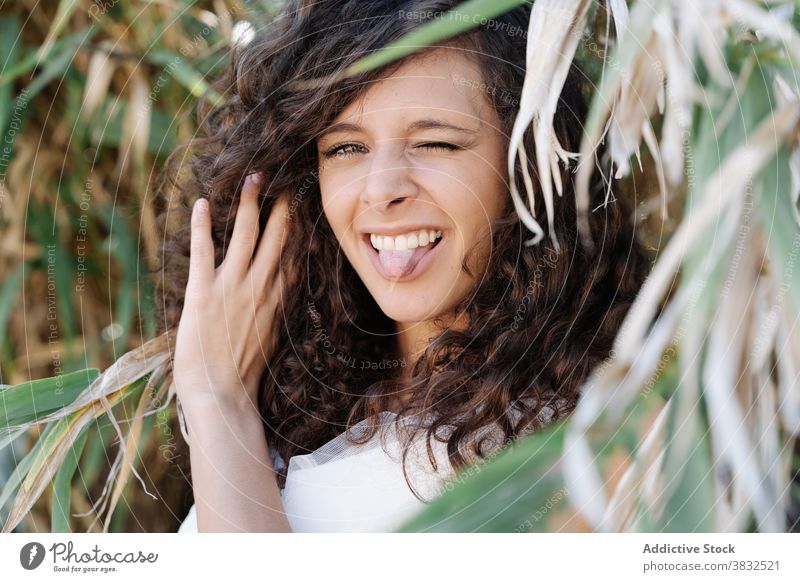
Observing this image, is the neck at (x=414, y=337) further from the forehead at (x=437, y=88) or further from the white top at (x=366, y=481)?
the forehead at (x=437, y=88)

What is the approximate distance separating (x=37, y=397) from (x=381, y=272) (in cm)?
33

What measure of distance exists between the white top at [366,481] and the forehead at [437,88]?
251 millimetres

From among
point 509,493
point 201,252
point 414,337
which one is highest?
point 201,252

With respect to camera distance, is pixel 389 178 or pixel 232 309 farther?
pixel 232 309

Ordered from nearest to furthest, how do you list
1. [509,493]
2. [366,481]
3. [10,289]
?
[509,493], [366,481], [10,289]

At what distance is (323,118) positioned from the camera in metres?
0.71

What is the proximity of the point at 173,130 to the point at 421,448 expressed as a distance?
1.62ft

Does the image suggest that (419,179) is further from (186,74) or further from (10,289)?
(10,289)

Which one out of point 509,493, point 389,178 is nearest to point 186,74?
point 389,178

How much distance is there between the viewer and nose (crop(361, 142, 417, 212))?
67 cm

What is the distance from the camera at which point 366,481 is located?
27.5 inches

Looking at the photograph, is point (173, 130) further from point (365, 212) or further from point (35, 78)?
point (365, 212)

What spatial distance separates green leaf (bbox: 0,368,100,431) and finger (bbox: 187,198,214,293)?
14 centimetres
